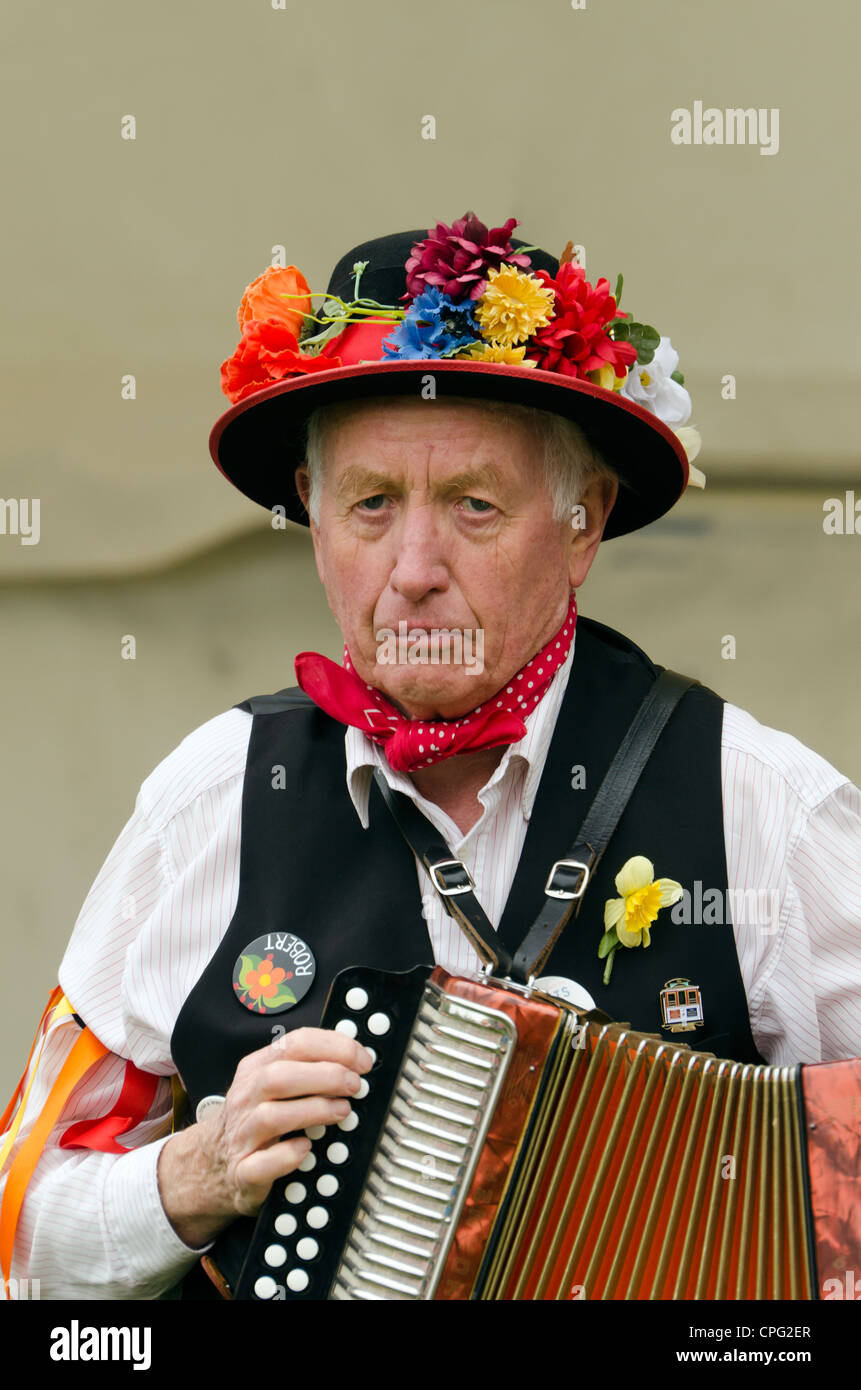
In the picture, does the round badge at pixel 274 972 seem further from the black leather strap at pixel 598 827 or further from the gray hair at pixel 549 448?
the gray hair at pixel 549 448

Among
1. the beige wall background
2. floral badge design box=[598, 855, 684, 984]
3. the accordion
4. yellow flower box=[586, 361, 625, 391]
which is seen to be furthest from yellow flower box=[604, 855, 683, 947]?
the beige wall background

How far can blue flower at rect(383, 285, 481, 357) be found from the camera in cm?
174

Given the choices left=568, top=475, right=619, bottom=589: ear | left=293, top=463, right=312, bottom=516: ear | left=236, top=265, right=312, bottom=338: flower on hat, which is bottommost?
left=568, top=475, right=619, bottom=589: ear

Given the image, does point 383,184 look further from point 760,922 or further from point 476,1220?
point 476,1220

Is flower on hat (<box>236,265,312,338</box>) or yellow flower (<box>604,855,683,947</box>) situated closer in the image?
yellow flower (<box>604,855,683,947</box>)

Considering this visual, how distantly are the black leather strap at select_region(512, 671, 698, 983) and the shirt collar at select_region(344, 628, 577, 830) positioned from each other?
92 mm

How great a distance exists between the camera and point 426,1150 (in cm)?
144

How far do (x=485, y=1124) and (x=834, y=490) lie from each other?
2059 mm

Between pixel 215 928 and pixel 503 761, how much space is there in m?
0.46

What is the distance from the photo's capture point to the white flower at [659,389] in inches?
74.6

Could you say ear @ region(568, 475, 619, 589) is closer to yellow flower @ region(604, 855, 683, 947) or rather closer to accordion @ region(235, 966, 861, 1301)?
yellow flower @ region(604, 855, 683, 947)

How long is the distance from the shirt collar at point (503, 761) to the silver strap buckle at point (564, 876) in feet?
0.36

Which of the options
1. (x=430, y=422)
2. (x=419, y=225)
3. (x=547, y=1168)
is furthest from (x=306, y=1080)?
(x=419, y=225)

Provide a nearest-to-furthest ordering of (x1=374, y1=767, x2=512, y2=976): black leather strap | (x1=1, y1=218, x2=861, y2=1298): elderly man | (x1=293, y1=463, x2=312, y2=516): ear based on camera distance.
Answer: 1. (x1=374, y1=767, x2=512, y2=976): black leather strap
2. (x1=1, y1=218, x2=861, y2=1298): elderly man
3. (x1=293, y1=463, x2=312, y2=516): ear
